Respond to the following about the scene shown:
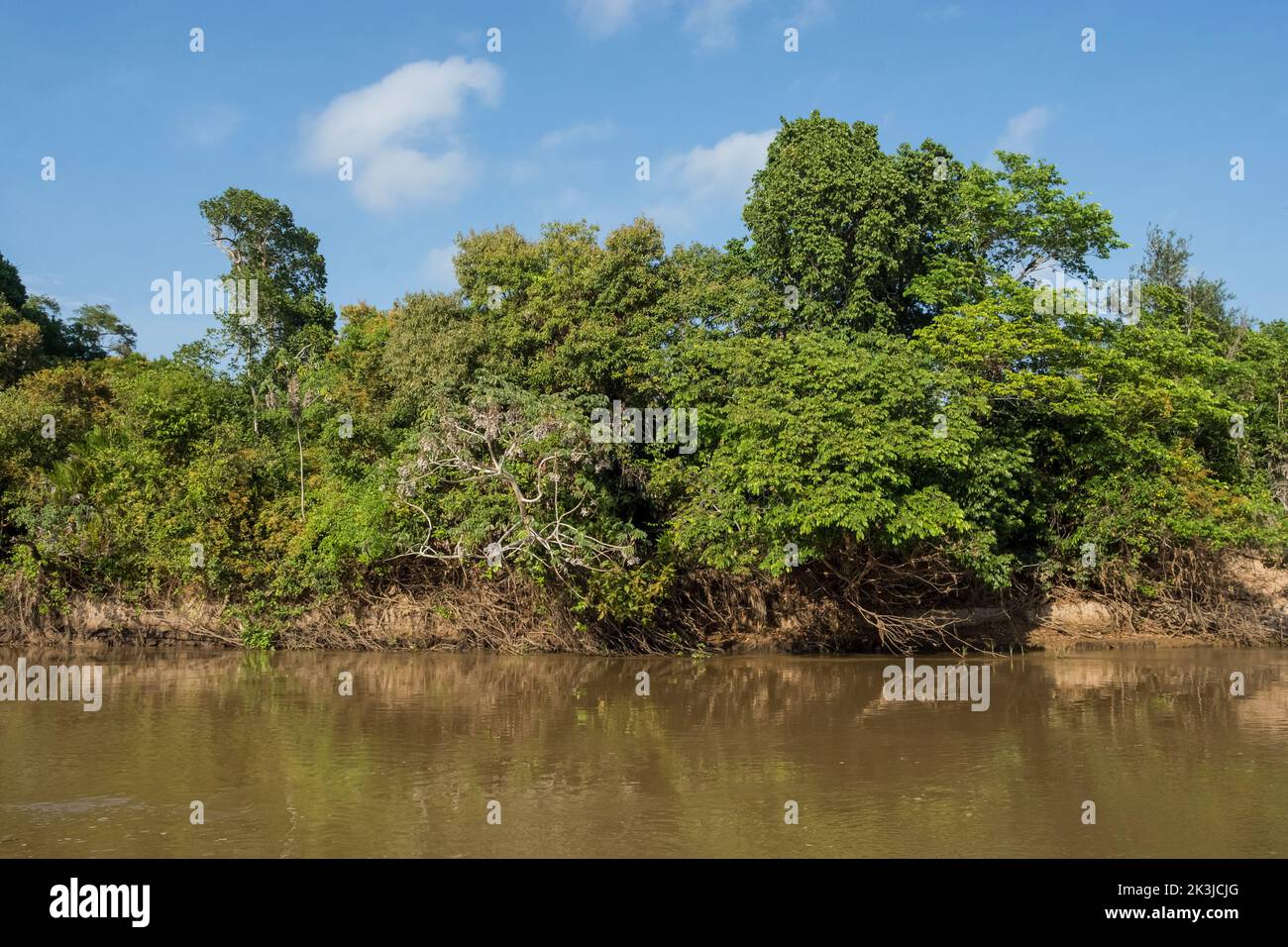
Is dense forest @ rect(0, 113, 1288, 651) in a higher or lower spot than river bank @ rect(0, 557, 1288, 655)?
higher

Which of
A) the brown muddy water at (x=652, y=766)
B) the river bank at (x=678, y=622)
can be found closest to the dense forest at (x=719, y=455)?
the river bank at (x=678, y=622)

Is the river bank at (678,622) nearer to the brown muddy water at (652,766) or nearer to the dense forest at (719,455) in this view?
the dense forest at (719,455)

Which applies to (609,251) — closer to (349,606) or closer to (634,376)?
(634,376)

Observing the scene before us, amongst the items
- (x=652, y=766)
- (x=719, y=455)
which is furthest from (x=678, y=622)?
(x=652, y=766)

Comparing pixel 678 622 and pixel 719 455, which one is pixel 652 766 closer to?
pixel 719 455

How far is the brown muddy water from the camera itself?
8648 mm

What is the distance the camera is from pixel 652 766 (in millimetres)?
11234

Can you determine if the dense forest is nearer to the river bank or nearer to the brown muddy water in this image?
the river bank

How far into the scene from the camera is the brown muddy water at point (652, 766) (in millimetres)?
8648

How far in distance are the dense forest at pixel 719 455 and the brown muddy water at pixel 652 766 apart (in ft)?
8.58

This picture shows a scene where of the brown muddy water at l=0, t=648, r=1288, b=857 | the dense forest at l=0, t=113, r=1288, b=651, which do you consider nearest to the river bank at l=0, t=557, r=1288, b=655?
the dense forest at l=0, t=113, r=1288, b=651

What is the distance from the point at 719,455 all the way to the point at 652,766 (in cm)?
764

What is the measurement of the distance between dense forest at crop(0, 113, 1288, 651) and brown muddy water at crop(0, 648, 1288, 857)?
2.62m

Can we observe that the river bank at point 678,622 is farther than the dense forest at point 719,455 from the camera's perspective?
Yes
